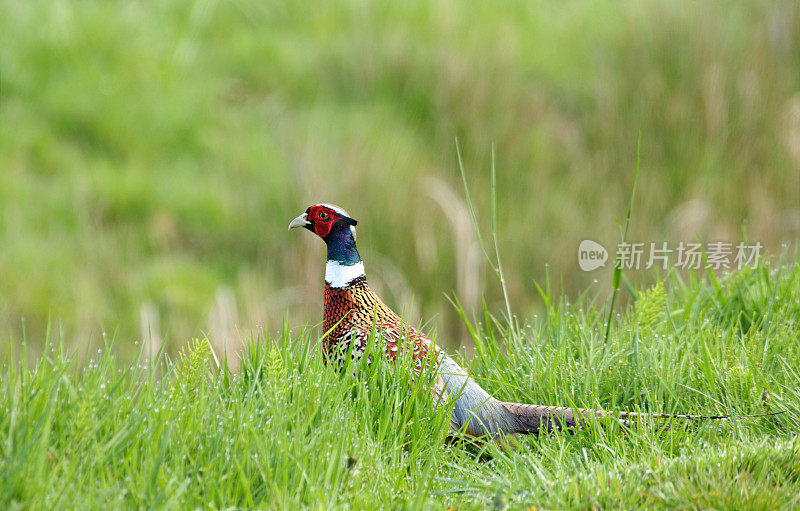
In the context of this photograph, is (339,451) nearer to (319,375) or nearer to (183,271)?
(319,375)

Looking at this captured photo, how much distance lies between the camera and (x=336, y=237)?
3.25m

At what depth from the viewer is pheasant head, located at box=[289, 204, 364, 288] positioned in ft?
10.6

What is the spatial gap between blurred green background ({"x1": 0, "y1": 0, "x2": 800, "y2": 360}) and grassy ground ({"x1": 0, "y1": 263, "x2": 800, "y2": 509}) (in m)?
2.56

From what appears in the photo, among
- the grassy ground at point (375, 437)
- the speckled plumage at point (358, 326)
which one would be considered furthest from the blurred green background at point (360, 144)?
the grassy ground at point (375, 437)

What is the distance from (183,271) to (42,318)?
1.17m

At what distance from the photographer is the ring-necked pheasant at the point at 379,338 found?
321cm

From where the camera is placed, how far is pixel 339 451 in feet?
8.74

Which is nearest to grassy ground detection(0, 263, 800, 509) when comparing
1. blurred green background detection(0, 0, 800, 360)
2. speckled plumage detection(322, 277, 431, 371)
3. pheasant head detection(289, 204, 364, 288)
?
speckled plumage detection(322, 277, 431, 371)

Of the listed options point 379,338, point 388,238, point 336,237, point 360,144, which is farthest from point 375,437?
point 360,144

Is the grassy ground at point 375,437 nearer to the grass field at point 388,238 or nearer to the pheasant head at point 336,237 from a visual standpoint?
the grass field at point 388,238

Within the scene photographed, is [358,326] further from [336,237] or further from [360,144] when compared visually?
[360,144]

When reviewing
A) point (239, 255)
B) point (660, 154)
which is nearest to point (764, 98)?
point (660, 154)

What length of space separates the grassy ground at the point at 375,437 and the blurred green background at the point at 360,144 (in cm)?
256

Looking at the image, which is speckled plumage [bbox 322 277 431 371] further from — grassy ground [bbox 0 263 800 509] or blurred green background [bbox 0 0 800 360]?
blurred green background [bbox 0 0 800 360]
